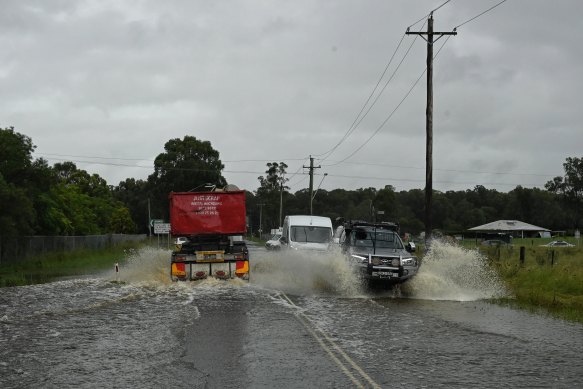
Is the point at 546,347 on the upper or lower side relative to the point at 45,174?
lower

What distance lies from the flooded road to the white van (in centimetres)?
544

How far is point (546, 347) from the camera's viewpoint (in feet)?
34.1

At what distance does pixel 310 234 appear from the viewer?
26250 mm

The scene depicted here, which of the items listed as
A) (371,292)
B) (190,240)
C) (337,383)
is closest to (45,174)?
(190,240)

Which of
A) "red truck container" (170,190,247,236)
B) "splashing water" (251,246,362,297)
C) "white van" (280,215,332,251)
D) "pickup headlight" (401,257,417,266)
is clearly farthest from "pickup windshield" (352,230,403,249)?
"white van" (280,215,332,251)

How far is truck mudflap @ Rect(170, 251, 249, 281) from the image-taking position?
2053 cm

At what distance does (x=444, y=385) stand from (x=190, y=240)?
1568 cm

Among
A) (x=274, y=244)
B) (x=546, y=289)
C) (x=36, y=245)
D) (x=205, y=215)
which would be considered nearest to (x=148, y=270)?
(x=205, y=215)

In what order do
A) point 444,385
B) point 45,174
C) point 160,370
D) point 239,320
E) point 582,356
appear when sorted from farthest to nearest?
1. point 45,174
2. point 239,320
3. point 582,356
4. point 160,370
5. point 444,385

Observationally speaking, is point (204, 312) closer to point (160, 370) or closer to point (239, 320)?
point (239, 320)

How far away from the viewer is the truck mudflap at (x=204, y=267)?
20.5 metres

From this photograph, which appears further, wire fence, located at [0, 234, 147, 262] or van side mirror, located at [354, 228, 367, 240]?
wire fence, located at [0, 234, 147, 262]

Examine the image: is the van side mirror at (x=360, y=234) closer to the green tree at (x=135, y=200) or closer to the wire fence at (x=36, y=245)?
the wire fence at (x=36, y=245)

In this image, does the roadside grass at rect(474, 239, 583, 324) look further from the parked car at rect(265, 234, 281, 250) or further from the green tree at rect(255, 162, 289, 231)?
the green tree at rect(255, 162, 289, 231)
